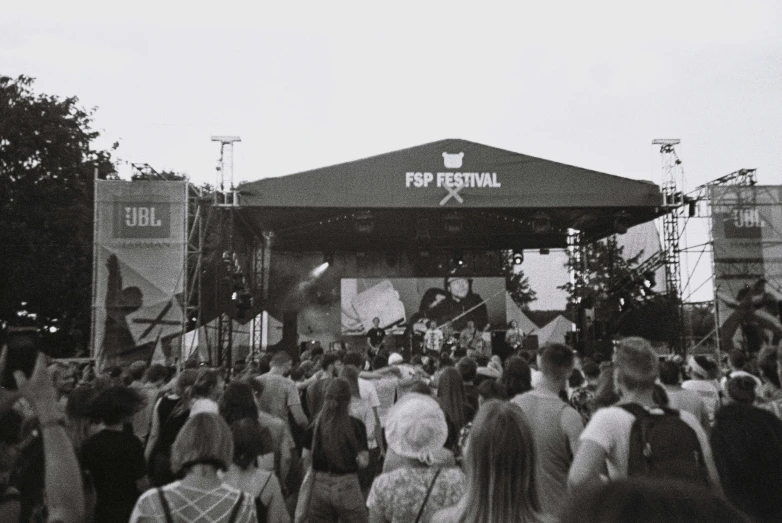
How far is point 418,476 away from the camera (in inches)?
128

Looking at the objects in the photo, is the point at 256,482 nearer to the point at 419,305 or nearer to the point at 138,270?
the point at 138,270

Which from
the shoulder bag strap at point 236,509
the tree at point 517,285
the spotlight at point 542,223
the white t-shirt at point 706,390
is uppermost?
the spotlight at point 542,223

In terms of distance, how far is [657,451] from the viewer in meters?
3.09

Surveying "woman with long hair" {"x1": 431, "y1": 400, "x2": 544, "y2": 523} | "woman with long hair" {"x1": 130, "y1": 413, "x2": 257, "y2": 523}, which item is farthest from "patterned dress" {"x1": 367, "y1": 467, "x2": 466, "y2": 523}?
"woman with long hair" {"x1": 431, "y1": 400, "x2": 544, "y2": 523}

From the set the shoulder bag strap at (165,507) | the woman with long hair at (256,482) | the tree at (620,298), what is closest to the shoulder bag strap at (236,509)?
the shoulder bag strap at (165,507)

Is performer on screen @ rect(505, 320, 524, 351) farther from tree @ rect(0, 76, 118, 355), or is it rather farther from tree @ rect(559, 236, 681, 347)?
tree @ rect(0, 76, 118, 355)

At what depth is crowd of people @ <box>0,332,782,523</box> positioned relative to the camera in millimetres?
2203

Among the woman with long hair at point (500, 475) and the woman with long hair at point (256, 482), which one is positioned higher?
the woman with long hair at point (500, 475)

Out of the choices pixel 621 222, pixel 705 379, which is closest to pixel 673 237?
pixel 621 222

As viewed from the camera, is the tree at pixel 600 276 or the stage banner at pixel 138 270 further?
the tree at pixel 600 276

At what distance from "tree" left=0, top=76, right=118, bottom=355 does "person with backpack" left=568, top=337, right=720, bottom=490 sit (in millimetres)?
25810

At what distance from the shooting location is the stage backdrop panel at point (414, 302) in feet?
78.6

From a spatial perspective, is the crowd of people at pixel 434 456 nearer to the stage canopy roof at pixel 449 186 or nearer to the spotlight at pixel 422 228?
the stage canopy roof at pixel 449 186

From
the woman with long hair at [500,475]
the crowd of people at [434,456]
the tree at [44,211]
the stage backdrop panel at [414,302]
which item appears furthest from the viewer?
the tree at [44,211]
